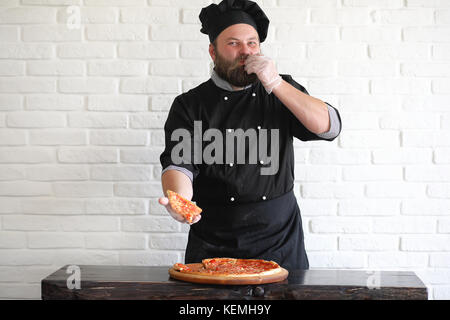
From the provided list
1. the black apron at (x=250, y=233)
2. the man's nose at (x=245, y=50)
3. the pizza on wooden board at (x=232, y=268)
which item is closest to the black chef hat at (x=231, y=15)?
the man's nose at (x=245, y=50)

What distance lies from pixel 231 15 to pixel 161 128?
2.34ft

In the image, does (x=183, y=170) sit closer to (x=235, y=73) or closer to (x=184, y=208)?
(x=184, y=208)

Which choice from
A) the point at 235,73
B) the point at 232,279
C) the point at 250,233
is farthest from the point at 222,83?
the point at 232,279

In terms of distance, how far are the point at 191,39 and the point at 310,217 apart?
3.66 feet

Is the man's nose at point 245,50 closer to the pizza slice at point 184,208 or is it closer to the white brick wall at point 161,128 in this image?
the white brick wall at point 161,128

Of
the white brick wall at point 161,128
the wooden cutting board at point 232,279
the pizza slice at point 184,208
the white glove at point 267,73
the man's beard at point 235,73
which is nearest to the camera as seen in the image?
the wooden cutting board at point 232,279

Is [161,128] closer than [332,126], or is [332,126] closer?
[332,126]

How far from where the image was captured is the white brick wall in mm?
2830

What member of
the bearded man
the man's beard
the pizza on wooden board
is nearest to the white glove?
the bearded man

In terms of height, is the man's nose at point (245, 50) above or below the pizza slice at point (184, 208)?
above

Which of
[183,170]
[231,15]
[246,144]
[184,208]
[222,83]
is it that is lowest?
[184,208]

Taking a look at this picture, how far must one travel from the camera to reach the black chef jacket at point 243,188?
2.37 m

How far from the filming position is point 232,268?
6.72ft

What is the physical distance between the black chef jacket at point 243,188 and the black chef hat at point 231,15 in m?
0.27
